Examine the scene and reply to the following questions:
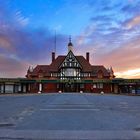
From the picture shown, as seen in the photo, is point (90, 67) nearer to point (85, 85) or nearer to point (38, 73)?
point (85, 85)

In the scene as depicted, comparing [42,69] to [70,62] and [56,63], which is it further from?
[70,62]

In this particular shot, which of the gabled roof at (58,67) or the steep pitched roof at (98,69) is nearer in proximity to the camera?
the gabled roof at (58,67)

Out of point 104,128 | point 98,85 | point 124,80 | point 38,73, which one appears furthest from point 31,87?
point 104,128

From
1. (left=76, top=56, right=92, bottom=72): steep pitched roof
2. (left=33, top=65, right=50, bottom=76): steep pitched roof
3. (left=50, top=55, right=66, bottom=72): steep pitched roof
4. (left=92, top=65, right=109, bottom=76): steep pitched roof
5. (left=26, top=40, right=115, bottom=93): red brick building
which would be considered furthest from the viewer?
(left=92, top=65, right=109, bottom=76): steep pitched roof

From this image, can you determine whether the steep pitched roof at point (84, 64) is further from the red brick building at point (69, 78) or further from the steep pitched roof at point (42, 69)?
the steep pitched roof at point (42, 69)

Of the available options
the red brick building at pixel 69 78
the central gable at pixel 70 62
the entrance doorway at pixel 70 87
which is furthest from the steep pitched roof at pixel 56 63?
the entrance doorway at pixel 70 87

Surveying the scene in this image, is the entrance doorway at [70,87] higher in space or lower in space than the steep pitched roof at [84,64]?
lower

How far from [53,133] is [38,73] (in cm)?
9597

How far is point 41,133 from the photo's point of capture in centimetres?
1062

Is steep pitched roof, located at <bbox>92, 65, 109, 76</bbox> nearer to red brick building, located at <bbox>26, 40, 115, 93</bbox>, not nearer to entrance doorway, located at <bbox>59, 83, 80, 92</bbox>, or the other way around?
red brick building, located at <bbox>26, 40, 115, 93</bbox>

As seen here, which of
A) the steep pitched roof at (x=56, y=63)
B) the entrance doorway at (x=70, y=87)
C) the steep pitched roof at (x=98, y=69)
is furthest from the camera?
the steep pitched roof at (x=98, y=69)

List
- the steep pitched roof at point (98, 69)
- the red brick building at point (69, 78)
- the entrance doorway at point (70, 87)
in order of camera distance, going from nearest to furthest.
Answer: the red brick building at point (69, 78)
the entrance doorway at point (70, 87)
the steep pitched roof at point (98, 69)

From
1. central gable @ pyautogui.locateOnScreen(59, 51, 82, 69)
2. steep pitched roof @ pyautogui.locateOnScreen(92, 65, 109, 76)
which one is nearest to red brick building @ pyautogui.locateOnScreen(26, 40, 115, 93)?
central gable @ pyautogui.locateOnScreen(59, 51, 82, 69)

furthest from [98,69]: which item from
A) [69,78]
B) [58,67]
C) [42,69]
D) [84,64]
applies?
[42,69]
